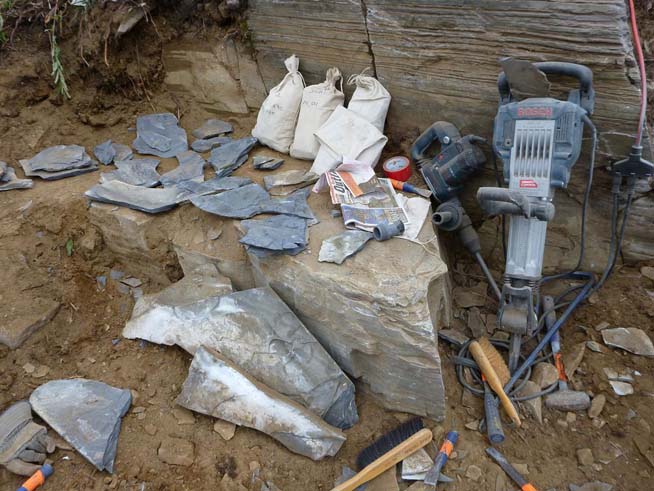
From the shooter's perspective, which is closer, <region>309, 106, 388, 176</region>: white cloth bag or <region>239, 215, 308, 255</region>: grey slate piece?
<region>239, 215, 308, 255</region>: grey slate piece

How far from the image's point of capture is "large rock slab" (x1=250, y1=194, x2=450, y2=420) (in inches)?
82.9

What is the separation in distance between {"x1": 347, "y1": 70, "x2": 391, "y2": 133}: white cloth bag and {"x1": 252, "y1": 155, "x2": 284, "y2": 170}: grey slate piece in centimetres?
56

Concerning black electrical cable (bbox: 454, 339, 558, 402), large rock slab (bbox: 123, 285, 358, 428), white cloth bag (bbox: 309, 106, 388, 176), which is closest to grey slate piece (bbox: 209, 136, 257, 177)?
white cloth bag (bbox: 309, 106, 388, 176)

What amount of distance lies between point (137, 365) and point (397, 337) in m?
1.29

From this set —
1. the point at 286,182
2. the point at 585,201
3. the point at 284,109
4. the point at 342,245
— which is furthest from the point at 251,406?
the point at 284,109

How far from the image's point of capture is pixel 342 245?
7.76ft

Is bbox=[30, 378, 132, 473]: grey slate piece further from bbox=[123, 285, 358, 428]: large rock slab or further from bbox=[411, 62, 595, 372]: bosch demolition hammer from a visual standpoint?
bbox=[411, 62, 595, 372]: bosch demolition hammer

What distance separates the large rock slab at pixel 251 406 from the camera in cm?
209

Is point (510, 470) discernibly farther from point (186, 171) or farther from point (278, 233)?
point (186, 171)

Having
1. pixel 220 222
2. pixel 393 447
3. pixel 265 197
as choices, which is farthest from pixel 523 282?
pixel 220 222

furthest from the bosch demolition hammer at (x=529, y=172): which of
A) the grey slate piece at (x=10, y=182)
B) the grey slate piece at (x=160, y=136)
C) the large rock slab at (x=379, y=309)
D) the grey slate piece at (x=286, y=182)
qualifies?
the grey slate piece at (x=10, y=182)

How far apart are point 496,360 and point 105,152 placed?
9.34 feet

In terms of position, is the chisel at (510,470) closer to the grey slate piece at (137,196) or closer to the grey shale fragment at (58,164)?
the grey slate piece at (137,196)

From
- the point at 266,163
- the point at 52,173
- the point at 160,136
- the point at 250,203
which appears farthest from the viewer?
the point at 160,136
